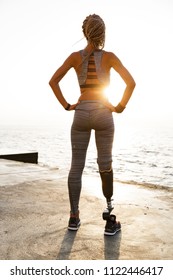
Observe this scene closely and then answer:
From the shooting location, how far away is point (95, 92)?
289 centimetres

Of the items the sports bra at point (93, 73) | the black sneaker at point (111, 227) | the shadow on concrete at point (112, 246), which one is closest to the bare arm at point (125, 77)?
the sports bra at point (93, 73)

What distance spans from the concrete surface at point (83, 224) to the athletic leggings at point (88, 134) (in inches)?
15.3

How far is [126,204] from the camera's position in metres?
4.00

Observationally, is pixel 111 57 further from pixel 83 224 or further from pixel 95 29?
pixel 83 224

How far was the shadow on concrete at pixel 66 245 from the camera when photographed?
241 cm

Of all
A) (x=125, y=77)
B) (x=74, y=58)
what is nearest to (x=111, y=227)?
(x=125, y=77)

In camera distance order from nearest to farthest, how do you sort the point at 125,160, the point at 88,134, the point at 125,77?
1. the point at 125,77
2. the point at 88,134
3. the point at 125,160

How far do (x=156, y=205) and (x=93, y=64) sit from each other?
6.90ft

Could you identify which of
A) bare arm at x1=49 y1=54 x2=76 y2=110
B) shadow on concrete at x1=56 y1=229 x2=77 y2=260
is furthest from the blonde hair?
shadow on concrete at x1=56 y1=229 x2=77 y2=260

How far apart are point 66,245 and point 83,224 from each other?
57 cm

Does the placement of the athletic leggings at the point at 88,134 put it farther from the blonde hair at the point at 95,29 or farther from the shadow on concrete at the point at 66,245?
the blonde hair at the point at 95,29
